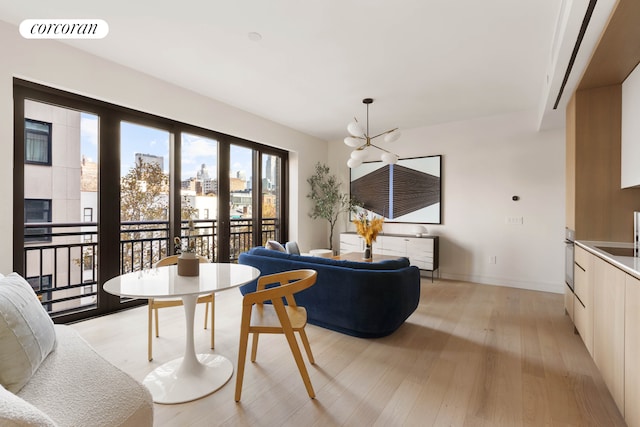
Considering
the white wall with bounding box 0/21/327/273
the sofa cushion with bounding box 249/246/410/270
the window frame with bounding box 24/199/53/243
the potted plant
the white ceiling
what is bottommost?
the sofa cushion with bounding box 249/246/410/270

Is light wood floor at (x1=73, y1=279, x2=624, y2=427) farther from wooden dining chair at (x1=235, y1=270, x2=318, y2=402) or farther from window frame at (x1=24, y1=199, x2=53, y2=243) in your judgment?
window frame at (x1=24, y1=199, x2=53, y2=243)

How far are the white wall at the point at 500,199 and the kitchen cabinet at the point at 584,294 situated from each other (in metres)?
1.78

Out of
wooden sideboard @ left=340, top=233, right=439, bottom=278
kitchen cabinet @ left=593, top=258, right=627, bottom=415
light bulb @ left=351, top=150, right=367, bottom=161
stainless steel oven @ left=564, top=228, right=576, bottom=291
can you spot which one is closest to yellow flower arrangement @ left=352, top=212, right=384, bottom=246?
light bulb @ left=351, top=150, right=367, bottom=161

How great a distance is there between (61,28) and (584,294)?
4707 mm

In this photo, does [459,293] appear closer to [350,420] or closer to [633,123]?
[633,123]

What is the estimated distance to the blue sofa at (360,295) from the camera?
2.43 meters

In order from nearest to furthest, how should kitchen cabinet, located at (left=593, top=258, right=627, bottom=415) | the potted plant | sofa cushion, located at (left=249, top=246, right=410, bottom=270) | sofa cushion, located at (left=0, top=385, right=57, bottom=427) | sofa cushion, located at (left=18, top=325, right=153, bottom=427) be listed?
sofa cushion, located at (left=0, top=385, right=57, bottom=427) → sofa cushion, located at (left=18, top=325, right=153, bottom=427) → kitchen cabinet, located at (left=593, top=258, right=627, bottom=415) → sofa cushion, located at (left=249, top=246, right=410, bottom=270) → the potted plant

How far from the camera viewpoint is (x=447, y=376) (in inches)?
79.5

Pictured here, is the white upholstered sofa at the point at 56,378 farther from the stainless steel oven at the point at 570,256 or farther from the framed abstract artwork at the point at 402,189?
A: the framed abstract artwork at the point at 402,189

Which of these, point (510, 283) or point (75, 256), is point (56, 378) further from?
point (510, 283)

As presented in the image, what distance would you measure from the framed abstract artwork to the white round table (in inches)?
151

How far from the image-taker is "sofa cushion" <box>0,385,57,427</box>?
0.66 meters

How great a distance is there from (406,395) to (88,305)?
3258 mm

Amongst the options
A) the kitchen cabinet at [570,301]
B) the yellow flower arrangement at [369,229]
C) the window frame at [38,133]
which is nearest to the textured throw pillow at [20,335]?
the window frame at [38,133]
